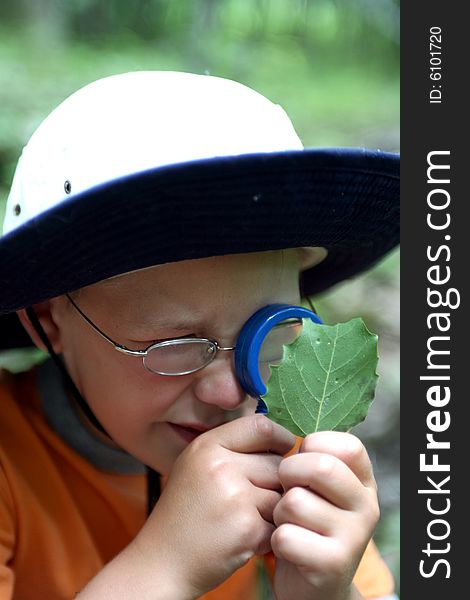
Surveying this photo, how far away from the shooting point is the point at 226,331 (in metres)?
1.03

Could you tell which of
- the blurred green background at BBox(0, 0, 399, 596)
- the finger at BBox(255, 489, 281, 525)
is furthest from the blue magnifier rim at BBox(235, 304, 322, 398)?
the blurred green background at BBox(0, 0, 399, 596)

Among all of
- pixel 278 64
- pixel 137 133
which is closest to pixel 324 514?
pixel 137 133

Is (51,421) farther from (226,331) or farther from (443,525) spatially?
(443,525)

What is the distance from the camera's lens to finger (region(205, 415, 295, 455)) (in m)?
0.97

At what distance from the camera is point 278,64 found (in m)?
2.95

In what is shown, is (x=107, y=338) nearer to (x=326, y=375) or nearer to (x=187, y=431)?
(x=187, y=431)

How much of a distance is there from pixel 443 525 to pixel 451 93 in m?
0.65

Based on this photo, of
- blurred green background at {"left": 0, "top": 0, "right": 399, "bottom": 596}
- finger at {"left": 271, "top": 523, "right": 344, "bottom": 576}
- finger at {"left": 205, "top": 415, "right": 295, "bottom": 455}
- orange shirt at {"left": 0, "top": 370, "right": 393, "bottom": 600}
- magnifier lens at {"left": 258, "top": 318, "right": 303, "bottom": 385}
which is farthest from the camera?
blurred green background at {"left": 0, "top": 0, "right": 399, "bottom": 596}

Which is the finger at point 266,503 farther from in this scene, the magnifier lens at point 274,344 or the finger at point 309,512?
the magnifier lens at point 274,344

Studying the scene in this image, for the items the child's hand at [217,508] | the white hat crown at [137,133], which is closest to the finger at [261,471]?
the child's hand at [217,508]

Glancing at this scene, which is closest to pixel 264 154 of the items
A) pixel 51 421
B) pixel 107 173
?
pixel 107 173

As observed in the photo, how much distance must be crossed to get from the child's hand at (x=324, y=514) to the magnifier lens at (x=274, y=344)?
19 cm

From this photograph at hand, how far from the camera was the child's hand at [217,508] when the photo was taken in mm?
942

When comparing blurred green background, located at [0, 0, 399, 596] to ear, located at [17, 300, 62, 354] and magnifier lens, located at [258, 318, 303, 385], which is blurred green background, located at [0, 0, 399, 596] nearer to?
ear, located at [17, 300, 62, 354]
